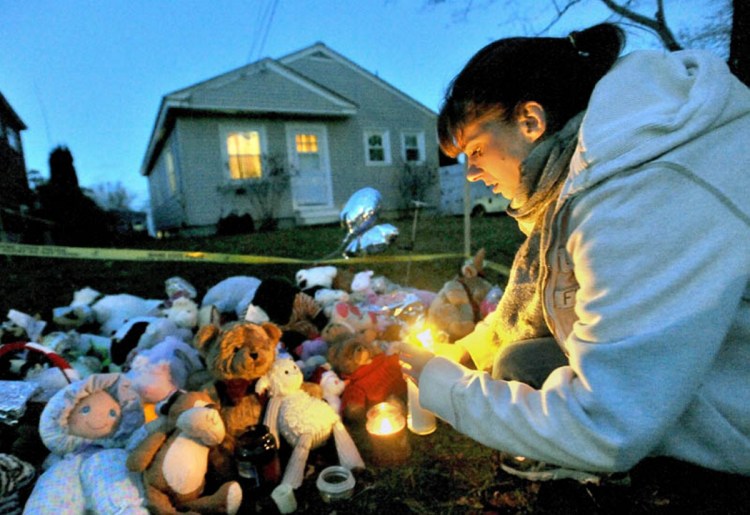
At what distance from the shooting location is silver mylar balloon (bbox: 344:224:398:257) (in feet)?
14.5

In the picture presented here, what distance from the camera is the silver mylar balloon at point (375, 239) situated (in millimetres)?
Result: 4406

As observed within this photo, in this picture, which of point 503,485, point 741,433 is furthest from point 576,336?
point 503,485

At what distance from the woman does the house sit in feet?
41.7

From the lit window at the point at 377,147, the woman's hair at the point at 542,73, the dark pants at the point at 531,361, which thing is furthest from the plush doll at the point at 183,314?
the lit window at the point at 377,147

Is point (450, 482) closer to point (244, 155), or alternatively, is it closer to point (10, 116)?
point (244, 155)

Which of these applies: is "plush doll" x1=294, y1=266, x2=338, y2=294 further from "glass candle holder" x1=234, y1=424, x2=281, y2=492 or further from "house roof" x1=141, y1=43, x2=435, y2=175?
"house roof" x1=141, y1=43, x2=435, y2=175

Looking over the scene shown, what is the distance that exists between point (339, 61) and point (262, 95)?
12.3 feet

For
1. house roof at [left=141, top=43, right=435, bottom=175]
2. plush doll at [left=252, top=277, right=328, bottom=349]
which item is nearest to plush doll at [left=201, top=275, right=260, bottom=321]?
plush doll at [left=252, top=277, right=328, bottom=349]

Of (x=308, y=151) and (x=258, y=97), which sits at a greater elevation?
(x=258, y=97)

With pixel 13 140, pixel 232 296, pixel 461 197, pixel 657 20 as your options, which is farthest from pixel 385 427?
pixel 13 140

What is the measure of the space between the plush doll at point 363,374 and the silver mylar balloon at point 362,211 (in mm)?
1656

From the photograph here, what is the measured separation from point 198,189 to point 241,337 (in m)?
11.9

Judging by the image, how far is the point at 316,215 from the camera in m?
14.6

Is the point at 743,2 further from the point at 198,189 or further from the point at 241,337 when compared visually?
the point at 198,189
